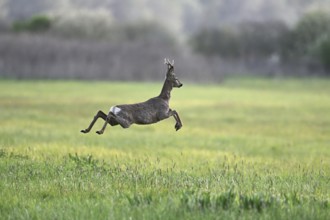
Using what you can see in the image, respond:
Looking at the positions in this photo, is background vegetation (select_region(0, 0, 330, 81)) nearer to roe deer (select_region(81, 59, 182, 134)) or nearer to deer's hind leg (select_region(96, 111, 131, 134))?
roe deer (select_region(81, 59, 182, 134))

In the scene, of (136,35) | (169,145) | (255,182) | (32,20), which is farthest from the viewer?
(136,35)

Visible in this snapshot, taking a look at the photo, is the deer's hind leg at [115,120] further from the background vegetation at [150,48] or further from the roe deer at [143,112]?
the background vegetation at [150,48]

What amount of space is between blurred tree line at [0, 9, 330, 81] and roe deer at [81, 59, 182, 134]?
7662 cm

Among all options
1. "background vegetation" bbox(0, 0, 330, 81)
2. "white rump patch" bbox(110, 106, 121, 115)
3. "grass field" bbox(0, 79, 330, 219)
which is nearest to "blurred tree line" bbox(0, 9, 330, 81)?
"background vegetation" bbox(0, 0, 330, 81)

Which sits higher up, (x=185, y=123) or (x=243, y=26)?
(x=243, y=26)

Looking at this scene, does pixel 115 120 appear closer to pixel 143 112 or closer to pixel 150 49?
pixel 143 112

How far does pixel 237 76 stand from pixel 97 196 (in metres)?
100

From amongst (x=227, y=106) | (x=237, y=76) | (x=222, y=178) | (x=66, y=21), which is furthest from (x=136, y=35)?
(x=222, y=178)

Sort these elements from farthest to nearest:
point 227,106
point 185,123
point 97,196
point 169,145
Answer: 1. point 227,106
2. point 185,123
3. point 169,145
4. point 97,196

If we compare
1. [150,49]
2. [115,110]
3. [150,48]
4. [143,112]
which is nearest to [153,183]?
[143,112]

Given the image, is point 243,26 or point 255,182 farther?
point 243,26

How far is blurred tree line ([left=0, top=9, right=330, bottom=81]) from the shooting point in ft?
293

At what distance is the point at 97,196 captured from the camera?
30.6 ft

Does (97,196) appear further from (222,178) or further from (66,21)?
(66,21)
